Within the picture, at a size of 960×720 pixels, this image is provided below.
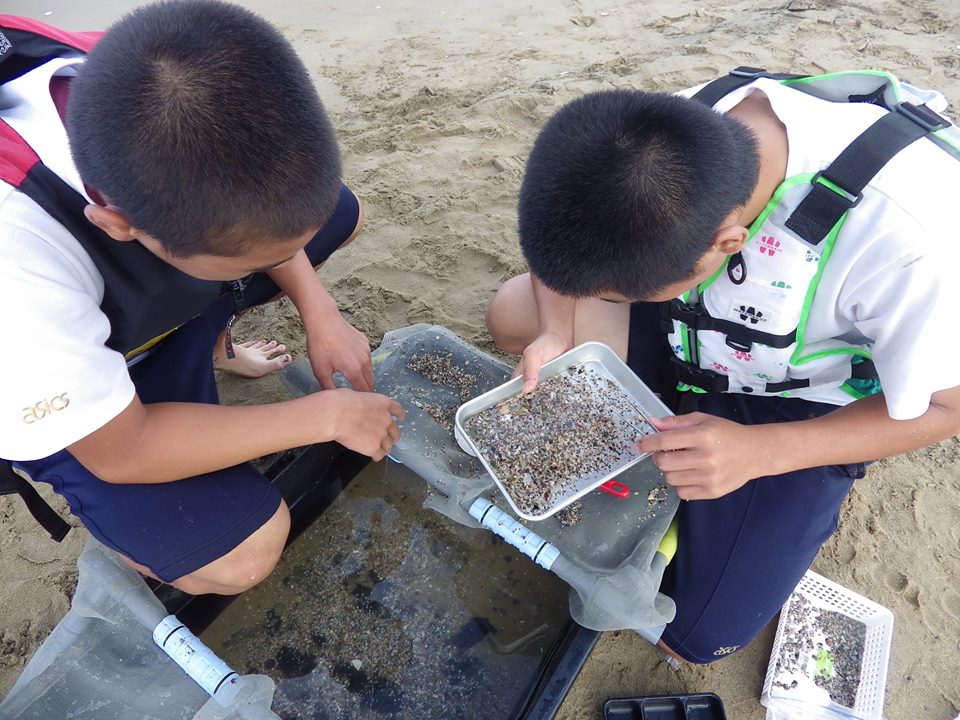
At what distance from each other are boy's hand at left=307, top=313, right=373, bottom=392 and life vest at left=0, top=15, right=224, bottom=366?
32 cm

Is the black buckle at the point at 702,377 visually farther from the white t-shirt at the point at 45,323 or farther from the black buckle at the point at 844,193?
the white t-shirt at the point at 45,323

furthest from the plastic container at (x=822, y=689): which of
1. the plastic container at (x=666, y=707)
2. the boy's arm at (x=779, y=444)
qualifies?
the boy's arm at (x=779, y=444)

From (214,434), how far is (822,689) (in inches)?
60.6

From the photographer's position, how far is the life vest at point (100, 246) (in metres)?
1.07

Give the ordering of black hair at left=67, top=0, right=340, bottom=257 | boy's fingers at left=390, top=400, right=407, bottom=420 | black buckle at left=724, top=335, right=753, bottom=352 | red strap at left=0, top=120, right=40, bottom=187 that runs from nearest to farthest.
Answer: black hair at left=67, top=0, right=340, bottom=257 → red strap at left=0, top=120, right=40, bottom=187 → black buckle at left=724, top=335, right=753, bottom=352 → boy's fingers at left=390, top=400, right=407, bottom=420

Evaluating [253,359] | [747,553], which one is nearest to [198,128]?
[253,359]

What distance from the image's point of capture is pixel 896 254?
3.60 ft

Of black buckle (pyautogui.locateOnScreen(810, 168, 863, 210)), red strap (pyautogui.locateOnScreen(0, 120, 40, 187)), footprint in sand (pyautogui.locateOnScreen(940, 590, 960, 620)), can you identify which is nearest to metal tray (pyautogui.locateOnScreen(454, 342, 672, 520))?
black buckle (pyautogui.locateOnScreen(810, 168, 863, 210))

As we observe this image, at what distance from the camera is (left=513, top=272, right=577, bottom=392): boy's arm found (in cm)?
169

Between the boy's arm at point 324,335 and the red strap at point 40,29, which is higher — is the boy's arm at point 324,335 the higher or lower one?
the lower one

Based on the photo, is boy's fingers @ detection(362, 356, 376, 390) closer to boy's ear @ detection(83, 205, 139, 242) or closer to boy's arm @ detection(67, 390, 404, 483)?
boy's arm @ detection(67, 390, 404, 483)

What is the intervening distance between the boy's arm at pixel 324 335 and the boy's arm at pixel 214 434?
264 millimetres

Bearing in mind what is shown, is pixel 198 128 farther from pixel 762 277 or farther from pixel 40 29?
pixel 762 277

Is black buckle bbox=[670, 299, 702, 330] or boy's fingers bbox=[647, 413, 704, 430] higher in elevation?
black buckle bbox=[670, 299, 702, 330]
